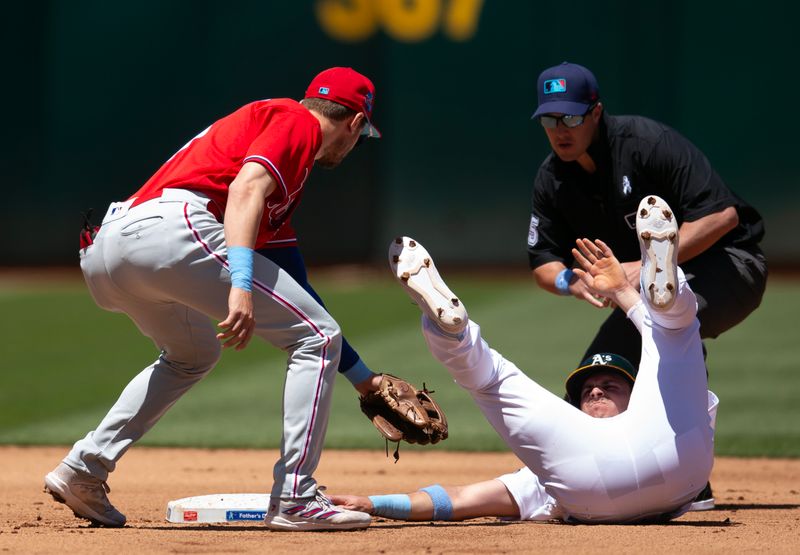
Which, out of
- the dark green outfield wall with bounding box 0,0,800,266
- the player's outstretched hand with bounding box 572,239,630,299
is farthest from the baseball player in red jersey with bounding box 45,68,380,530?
the dark green outfield wall with bounding box 0,0,800,266

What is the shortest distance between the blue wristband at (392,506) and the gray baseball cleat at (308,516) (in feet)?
1.06

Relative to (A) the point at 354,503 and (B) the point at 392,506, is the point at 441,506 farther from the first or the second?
(A) the point at 354,503

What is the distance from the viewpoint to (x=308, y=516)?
4.18 m

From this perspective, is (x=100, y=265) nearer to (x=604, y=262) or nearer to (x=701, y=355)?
(x=604, y=262)

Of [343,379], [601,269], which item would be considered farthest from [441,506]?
[343,379]

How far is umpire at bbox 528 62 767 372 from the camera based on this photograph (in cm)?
523

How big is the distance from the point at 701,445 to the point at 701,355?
1.04 feet

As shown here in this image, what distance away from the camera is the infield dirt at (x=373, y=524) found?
3.91 metres

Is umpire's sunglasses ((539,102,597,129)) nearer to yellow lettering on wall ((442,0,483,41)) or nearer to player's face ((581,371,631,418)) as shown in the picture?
player's face ((581,371,631,418))

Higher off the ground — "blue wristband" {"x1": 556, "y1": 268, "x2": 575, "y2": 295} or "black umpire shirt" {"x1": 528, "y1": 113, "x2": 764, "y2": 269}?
"black umpire shirt" {"x1": 528, "y1": 113, "x2": 764, "y2": 269}

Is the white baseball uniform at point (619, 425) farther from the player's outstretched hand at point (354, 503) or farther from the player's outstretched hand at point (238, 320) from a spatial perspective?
the player's outstretched hand at point (238, 320)

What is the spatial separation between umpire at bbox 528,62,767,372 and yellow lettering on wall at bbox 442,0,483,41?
10.6m

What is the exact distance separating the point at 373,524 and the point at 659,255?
143cm

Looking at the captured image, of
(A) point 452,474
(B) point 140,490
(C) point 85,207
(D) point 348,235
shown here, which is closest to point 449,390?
(A) point 452,474
